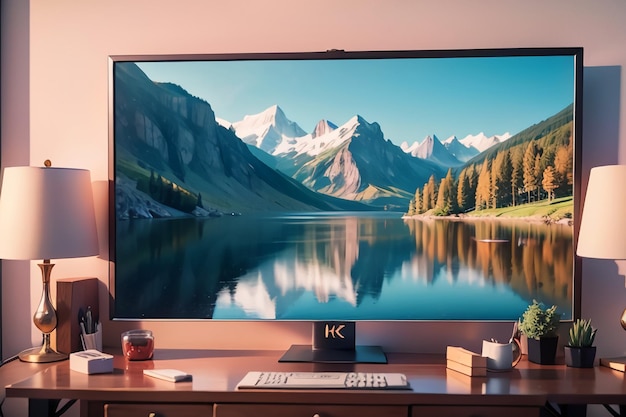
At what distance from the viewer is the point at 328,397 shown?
205 centimetres

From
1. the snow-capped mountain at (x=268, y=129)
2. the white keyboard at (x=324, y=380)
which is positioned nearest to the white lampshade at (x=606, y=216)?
the white keyboard at (x=324, y=380)

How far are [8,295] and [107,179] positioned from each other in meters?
0.69

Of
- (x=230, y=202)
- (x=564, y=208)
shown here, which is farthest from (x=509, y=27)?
(x=230, y=202)

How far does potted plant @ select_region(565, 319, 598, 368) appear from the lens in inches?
93.7

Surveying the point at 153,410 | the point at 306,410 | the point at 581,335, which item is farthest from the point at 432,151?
the point at 153,410

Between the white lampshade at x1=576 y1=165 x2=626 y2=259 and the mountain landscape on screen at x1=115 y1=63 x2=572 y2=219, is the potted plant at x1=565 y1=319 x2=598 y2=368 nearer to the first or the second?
the white lampshade at x1=576 y1=165 x2=626 y2=259

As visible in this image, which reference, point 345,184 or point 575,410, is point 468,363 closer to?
point 575,410

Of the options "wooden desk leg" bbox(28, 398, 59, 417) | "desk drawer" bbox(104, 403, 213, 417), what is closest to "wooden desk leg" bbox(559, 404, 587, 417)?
"desk drawer" bbox(104, 403, 213, 417)

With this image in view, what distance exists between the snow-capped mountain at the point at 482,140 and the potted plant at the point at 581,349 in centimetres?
77

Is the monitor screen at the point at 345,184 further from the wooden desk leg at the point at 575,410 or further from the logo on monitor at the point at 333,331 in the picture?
the wooden desk leg at the point at 575,410

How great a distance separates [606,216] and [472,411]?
0.87 m

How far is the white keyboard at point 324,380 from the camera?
2.09m

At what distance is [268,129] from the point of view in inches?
105

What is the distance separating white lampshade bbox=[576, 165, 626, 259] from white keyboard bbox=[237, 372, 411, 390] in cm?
84
